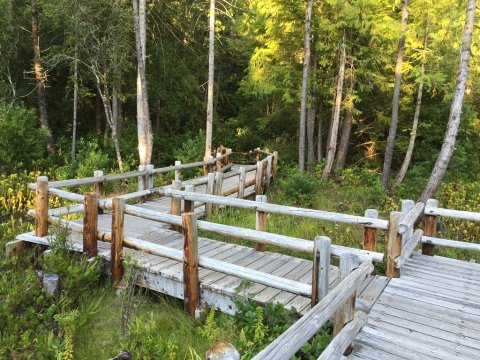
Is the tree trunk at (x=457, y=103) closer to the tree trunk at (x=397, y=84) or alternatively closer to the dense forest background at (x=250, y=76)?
the dense forest background at (x=250, y=76)

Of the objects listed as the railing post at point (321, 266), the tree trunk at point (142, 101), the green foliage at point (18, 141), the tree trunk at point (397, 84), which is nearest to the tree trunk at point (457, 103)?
the tree trunk at point (397, 84)

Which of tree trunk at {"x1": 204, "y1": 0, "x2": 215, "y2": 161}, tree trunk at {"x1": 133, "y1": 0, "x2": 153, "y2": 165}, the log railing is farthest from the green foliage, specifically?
the log railing

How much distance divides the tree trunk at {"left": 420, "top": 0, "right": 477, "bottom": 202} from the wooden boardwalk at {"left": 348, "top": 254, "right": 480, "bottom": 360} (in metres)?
5.50

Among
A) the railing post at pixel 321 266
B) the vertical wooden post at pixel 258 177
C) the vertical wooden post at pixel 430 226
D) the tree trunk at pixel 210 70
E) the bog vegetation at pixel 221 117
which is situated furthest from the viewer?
the tree trunk at pixel 210 70

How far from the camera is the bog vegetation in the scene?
A: 17.0ft

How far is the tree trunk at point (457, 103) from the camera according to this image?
1010 cm

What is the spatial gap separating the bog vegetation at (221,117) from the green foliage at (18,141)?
2.5 inches

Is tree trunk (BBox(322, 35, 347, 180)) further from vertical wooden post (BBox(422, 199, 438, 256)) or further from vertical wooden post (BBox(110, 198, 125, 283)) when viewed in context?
vertical wooden post (BBox(110, 198, 125, 283))

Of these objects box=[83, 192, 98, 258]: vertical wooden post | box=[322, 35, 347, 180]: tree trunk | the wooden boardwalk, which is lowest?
the wooden boardwalk

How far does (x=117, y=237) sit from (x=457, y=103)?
31.1 feet

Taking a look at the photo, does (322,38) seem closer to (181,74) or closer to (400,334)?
(181,74)

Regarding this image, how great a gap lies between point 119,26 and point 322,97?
9941mm

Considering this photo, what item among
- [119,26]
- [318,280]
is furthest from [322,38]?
[318,280]

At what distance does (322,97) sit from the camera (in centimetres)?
1942
